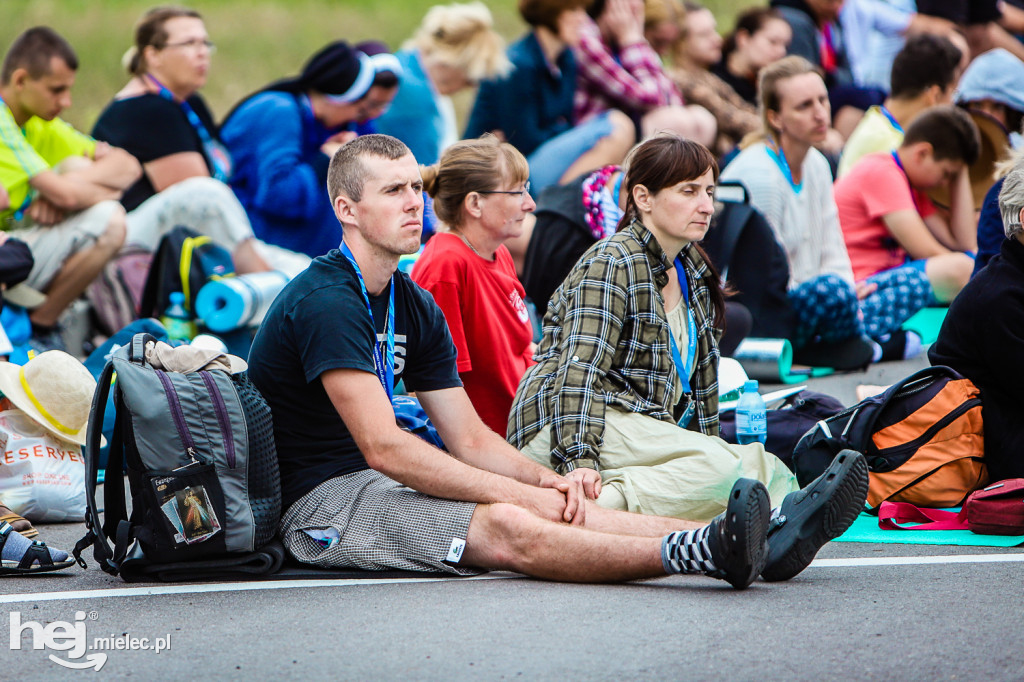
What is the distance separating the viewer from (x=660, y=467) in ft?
14.1

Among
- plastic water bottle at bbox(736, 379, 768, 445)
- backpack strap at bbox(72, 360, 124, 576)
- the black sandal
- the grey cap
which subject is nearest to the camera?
backpack strap at bbox(72, 360, 124, 576)

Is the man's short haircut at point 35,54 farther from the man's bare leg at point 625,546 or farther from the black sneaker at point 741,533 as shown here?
the black sneaker at point 741,533

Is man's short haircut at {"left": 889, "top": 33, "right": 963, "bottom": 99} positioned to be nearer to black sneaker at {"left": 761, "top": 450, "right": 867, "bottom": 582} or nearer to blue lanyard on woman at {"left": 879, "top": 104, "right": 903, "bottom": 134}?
blue lanyard on woman at {"left": 879, "top": 104, "right": 903, "bottom": 134}

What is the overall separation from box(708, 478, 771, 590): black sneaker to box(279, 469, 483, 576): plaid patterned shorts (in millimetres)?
766

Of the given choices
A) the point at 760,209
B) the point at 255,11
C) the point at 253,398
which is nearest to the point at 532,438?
the point at 253,398

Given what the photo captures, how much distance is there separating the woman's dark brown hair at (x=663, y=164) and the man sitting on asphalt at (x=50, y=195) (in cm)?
334

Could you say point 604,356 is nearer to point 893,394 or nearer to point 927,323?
point 893,394

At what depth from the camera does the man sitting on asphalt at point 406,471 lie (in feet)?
11.7

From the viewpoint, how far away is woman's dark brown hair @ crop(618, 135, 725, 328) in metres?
4.48

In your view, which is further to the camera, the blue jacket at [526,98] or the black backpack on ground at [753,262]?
the blue jacket at [526,98]

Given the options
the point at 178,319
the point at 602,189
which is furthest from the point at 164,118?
the point at 602,189

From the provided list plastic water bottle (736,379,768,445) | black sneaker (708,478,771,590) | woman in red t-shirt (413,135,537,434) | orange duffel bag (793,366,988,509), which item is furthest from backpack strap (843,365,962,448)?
woman in red t-shirt (413,135,537,434)

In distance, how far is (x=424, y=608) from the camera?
339 cm

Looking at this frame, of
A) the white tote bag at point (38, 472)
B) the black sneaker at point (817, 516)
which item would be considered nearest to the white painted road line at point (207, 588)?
the black sneaker at point (817, 516)
